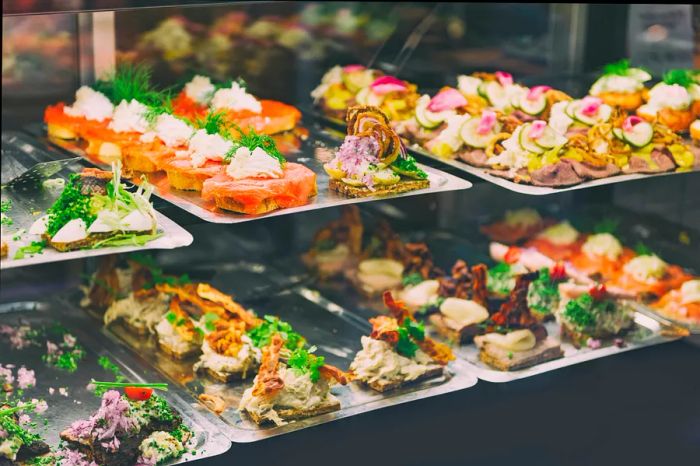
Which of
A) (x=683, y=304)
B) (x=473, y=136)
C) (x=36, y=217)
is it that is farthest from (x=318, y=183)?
(x=683, y=304)

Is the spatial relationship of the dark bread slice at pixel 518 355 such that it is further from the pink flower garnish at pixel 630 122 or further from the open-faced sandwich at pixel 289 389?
the pink flower garnish at pixel 630 122

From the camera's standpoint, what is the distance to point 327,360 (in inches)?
174

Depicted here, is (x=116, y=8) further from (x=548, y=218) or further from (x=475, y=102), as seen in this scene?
(x=548, y=218)

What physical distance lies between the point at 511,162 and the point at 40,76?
1825 mm

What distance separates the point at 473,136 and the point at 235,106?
906 millimetres

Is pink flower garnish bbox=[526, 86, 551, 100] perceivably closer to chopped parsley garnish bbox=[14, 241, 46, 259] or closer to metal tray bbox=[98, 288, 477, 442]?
metal tray bbox=[98, 288, 477, 442]

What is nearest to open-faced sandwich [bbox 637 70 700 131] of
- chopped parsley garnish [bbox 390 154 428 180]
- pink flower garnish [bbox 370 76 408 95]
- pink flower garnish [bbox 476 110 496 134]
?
pink flower garnish [bbox 476 110 496 134]

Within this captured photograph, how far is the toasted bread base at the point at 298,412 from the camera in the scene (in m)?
3.89

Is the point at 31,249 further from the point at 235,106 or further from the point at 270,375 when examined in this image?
the point at 235,106

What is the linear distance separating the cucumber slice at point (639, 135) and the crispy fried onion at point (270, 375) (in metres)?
1.48

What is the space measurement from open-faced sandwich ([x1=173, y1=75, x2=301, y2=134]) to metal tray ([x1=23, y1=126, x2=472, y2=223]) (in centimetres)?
13

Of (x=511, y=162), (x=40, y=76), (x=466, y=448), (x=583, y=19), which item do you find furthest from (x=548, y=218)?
(x=40, y=76)

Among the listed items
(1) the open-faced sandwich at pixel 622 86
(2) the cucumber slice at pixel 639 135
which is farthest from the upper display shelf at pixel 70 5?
(1) the open-faced sandwich at pixel 622 86

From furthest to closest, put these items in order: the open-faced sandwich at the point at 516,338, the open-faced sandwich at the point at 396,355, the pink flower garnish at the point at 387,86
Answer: the pink flower garnish at the point at 387,86, the open-faced sandwich at the point at 516,338, the open-faced sandwich at the point at 396,355
